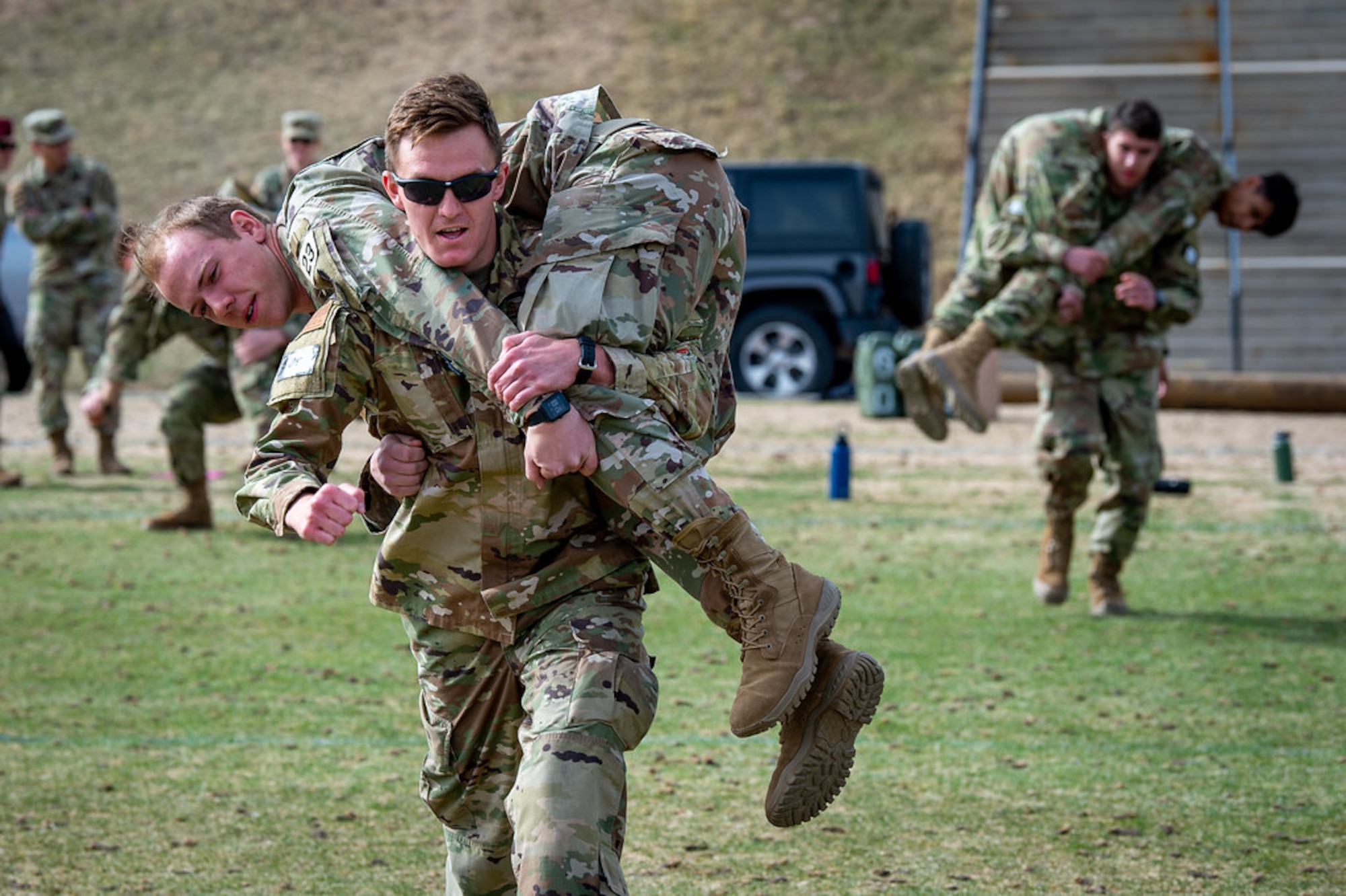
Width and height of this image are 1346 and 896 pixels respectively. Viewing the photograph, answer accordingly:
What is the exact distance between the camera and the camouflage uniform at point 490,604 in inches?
130

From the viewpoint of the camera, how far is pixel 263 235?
3.82 meters

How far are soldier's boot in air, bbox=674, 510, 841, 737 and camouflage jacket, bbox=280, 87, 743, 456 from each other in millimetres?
286

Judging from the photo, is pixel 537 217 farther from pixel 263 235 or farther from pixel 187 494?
pixel 187 494

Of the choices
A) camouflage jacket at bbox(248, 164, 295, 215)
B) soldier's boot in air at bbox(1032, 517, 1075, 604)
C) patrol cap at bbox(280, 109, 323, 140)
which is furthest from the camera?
patrol cap at bbox(280, 109, 323, 140)

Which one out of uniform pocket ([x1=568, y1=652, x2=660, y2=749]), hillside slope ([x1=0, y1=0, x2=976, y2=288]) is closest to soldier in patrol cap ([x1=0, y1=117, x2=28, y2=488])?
uniform pocket ([x1=568, y1=652, x2=660, y2=749])

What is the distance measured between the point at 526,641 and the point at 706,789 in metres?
2.17

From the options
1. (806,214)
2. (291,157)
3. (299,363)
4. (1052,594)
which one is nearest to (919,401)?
(1052,594)

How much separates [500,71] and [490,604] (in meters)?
29.5

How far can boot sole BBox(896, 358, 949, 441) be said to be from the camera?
312 inches

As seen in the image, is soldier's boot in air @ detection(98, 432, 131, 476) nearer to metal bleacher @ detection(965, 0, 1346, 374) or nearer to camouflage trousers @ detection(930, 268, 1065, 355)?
camouflage trousers @ detection(930, 268, 1065, 355)

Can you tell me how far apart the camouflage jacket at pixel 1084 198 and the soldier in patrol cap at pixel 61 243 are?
25.7ft

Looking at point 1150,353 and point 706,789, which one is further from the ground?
point 1150,353

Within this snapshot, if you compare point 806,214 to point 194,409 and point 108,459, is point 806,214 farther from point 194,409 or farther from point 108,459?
point 194,409

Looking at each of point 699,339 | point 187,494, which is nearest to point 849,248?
point 187,494
